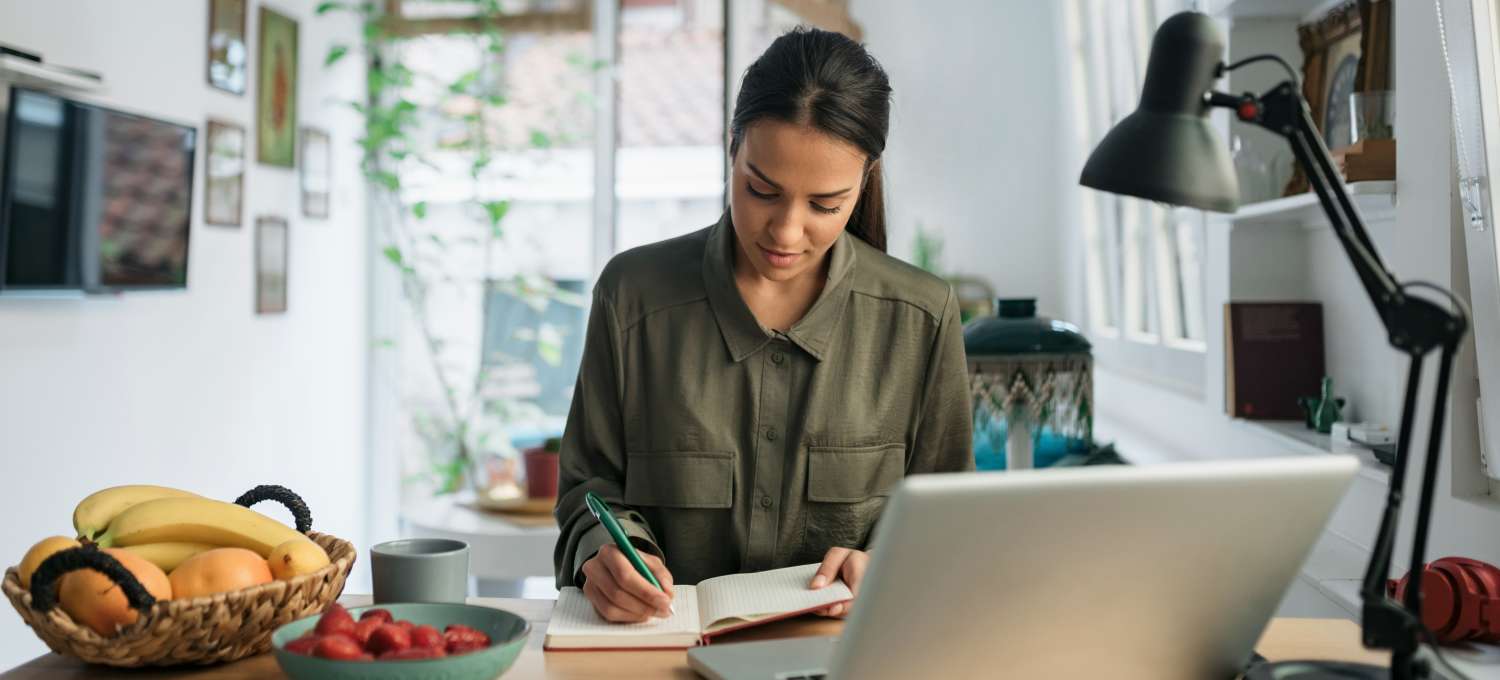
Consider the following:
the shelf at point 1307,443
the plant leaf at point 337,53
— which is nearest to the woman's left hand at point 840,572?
the shelf at point 1307,443

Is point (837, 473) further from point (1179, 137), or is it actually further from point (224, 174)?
point (224, 174)

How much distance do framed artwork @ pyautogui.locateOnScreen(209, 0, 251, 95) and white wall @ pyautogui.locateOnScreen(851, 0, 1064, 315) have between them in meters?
2.57

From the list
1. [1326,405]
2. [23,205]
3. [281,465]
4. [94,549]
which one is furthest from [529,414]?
[94,549]

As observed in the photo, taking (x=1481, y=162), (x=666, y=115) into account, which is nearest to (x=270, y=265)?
(x=666, y=115)

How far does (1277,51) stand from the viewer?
264 centimetres

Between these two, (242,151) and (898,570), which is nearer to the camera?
(898,570)

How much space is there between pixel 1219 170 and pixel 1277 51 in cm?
189

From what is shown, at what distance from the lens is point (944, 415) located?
1617 millimetres

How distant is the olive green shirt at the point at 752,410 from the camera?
158cm

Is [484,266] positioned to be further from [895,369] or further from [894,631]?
[894,631]

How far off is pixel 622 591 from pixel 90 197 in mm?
2438

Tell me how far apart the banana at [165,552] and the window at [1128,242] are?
2.47 m

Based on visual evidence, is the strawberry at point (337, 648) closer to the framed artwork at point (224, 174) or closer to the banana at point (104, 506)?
the banana at point (104, 506)

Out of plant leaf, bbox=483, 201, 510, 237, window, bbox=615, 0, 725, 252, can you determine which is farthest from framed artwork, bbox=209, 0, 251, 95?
window, bbox=615, 0, 725, 252
